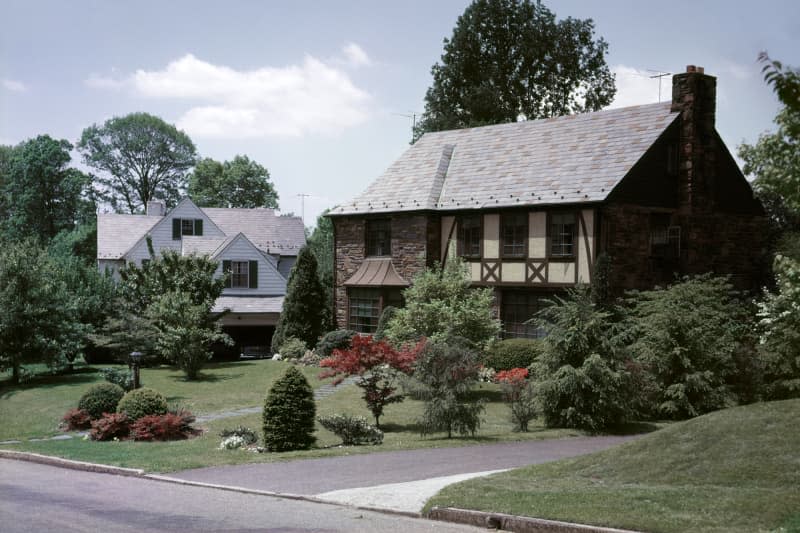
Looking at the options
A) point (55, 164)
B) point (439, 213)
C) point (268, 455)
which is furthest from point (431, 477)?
point (55, 164)

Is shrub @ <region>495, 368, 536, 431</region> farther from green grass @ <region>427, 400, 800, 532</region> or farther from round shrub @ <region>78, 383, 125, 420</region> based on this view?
round shrub @ <region>78, 383, 125, 420</region>

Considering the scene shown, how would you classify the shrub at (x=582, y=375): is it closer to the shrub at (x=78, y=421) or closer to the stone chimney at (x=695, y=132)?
the shrub at (x=78, y=421)

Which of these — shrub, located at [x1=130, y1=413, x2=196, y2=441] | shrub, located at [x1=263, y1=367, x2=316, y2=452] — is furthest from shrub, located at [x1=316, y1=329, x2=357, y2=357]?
shrub, located at [x1=263, y1=367, x2=316, y2=452]

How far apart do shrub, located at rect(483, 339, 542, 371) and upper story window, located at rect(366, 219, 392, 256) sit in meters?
9.14

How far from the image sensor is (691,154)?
34.8 m

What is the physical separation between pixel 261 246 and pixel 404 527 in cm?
5155

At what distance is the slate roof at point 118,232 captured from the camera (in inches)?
2456

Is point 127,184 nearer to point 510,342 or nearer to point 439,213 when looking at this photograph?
point 439,213

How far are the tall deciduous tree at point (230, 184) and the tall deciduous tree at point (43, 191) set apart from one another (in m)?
10.7

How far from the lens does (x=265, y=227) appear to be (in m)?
63.6

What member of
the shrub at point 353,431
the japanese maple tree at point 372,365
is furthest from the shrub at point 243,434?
the japanese maple tree at point 372,365

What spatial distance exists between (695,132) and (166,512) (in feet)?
93.1

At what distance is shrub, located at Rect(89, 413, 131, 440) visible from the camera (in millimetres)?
23672

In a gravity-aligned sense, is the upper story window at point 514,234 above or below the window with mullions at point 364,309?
above
